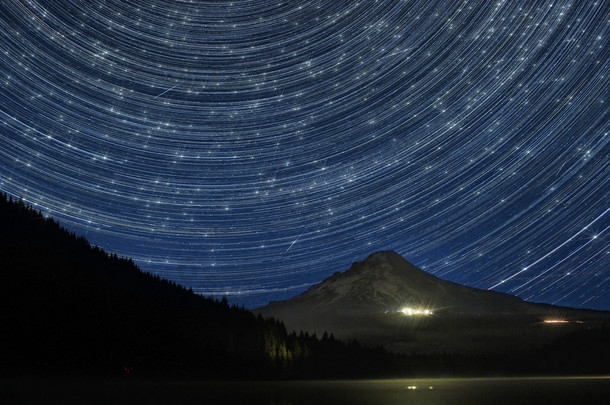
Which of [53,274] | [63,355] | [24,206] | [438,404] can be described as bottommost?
[438,404]

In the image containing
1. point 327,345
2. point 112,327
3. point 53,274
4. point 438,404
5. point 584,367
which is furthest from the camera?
point 584,367

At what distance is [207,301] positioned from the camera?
461 ft

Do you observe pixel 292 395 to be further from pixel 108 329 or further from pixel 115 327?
pixel 115 327

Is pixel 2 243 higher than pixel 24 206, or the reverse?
pixel 24 206

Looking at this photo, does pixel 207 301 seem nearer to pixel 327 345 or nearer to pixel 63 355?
pixel 327 345

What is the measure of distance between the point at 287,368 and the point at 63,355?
3866 centimetres

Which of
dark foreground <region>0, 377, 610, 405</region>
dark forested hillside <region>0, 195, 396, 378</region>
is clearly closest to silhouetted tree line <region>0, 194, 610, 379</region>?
dark forested hillside <region>0, 195, 396, 378</region>

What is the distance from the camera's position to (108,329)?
9994 centimetres

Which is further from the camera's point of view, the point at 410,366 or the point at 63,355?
the point at 410,366

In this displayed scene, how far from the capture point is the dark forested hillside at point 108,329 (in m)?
91.4

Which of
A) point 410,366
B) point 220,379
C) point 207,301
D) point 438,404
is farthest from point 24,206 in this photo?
point 438,404

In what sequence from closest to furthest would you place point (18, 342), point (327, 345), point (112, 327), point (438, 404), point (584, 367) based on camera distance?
point (438, 404) → point (18, 342) → point (112, 327) → point (327, 345) → point (584, 367)

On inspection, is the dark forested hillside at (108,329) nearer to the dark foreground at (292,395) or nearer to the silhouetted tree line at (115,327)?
the silhouetted tree line at (115,327)

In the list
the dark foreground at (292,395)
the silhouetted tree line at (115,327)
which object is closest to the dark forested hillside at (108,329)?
the silhouetted tree line at (115,327)
